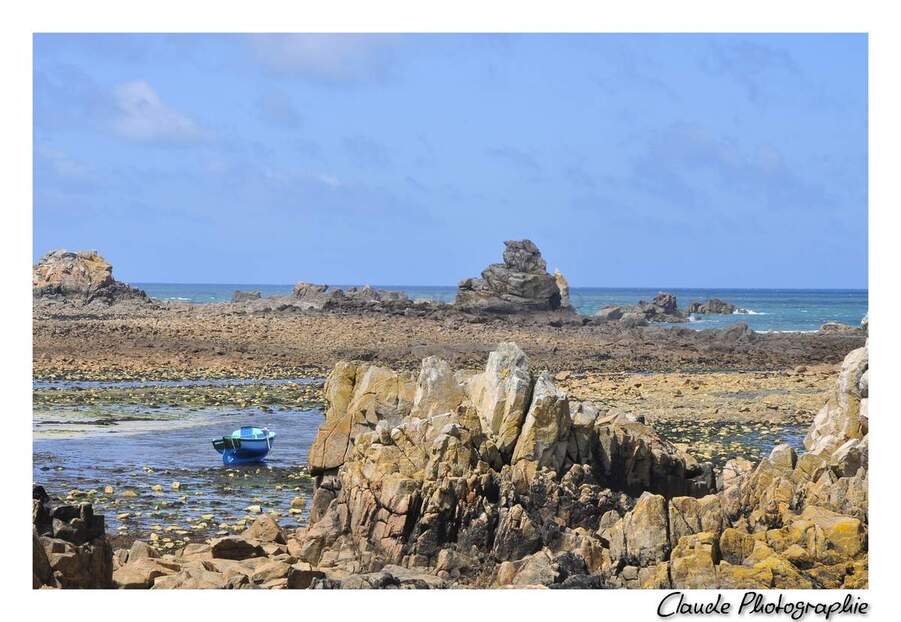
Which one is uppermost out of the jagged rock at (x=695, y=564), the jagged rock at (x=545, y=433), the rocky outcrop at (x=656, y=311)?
the rocky outcrop at (x=656, y=311)

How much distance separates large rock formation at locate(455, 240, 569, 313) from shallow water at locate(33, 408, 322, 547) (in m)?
37.5

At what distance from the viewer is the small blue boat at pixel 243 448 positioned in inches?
1019

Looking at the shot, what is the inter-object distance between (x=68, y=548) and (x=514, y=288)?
60.4 m

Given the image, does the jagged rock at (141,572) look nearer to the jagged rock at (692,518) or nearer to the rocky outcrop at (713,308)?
the jagged rock at (692,518)

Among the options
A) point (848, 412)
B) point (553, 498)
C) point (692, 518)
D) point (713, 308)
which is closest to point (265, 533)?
point (553, 498)

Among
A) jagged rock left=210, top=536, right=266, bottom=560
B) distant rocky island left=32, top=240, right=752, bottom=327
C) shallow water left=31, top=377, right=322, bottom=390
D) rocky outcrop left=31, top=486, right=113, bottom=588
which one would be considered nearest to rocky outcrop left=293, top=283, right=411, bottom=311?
distant rocky island left=32, top=240, right=752, bottom=327

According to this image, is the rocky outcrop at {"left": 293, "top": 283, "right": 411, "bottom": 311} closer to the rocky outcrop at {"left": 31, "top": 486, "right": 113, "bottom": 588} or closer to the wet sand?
the wet sand

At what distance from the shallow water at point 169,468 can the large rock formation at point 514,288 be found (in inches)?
1478

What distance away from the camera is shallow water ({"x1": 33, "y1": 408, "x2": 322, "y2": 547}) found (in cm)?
2034

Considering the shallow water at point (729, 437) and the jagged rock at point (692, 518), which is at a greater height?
the jagged rock at point (692, 518)

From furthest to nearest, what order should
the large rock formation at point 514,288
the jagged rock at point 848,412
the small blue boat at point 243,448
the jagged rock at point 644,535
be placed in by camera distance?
the large rock formation at point 514,288, the small blue boat at point 243,448, the jagged rock at point 848,412, the jagged rock at point 644,535

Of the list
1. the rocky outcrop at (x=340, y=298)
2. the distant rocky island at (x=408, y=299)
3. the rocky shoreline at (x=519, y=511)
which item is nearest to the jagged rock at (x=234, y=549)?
the rocky shoreline at (x=519, y=511)
